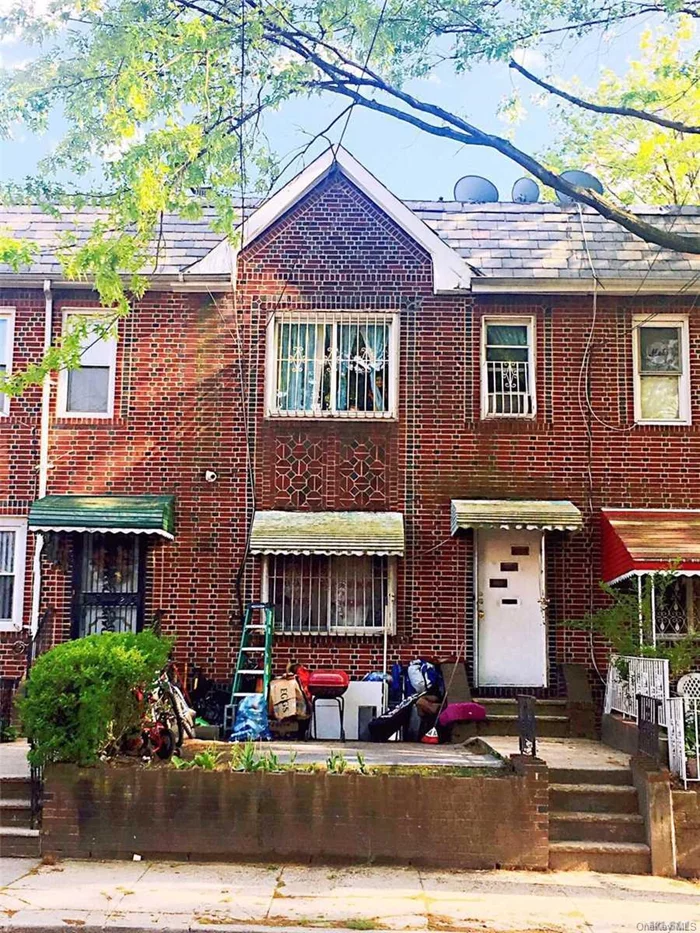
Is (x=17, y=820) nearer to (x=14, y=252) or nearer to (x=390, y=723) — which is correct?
(x=390, y=723)

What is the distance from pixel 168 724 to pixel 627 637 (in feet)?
18.9

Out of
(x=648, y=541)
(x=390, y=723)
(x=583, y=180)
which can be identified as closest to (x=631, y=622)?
(x=648, y=541)

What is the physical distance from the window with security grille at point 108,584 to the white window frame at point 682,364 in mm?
7532

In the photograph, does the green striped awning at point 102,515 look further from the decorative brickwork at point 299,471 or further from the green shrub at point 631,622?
the green shrub at point 631,622

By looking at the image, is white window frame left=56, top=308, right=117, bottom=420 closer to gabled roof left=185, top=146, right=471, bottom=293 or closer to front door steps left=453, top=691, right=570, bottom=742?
gabled roof left=185, top=146, right=471, bottom=293

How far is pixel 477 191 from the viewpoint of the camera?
58.6 ft

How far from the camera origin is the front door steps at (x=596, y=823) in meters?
9.76

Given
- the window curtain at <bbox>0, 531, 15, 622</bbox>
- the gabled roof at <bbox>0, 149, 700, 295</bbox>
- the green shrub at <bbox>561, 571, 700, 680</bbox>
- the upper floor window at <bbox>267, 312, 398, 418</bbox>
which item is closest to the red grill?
the green shrub at <bbox>561, 571, 700, 680</bbox>

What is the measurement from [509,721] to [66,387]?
7.94m

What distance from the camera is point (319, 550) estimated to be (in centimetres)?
1382

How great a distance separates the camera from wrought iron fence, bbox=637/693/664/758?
10531mm

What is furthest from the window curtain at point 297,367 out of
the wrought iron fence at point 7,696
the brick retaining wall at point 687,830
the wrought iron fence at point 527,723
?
the brick retaining wall at point 687,830

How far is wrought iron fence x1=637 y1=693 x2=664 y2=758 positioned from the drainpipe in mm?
8190

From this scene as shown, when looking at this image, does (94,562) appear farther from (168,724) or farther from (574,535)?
(574,535)
